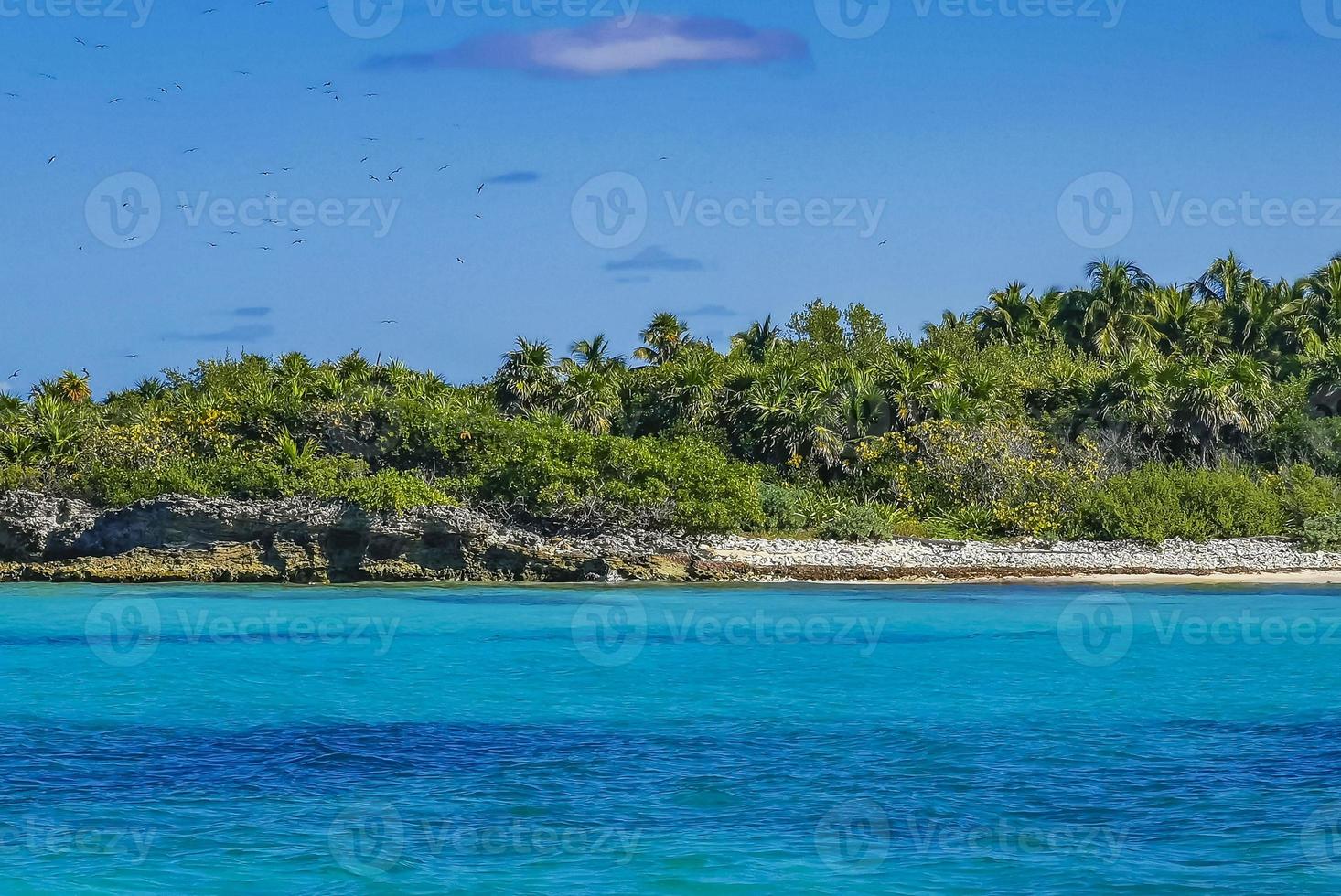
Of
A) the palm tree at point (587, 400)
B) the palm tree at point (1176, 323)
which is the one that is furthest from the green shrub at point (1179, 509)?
the palm tree at point (1176, 323)

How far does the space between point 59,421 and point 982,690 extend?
2729 cm

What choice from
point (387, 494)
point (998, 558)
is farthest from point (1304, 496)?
point (387, 494)

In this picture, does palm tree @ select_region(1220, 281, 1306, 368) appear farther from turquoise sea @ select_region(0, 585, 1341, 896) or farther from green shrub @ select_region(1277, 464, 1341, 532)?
turquoise sea @ select_region(0, 585, 1341, 896)

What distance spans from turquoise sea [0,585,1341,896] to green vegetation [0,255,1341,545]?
24.5 ft

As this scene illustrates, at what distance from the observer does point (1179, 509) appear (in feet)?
116

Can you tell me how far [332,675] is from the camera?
65.6ft

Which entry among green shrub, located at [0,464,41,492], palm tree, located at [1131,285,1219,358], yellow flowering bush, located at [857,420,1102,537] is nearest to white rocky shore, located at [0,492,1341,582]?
green shrub, located at [0,464,41,492]

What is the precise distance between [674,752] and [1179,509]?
78.9 ft

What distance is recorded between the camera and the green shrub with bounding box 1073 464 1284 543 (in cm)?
3494

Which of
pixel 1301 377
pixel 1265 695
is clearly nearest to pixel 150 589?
pixel 1265 695

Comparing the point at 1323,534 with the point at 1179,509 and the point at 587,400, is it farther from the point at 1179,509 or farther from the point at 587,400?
the point at 587,400

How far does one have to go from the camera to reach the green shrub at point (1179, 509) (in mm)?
34938

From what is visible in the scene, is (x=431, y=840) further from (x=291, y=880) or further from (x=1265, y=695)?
(x=1265, y=695)

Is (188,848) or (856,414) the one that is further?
(856,414)
